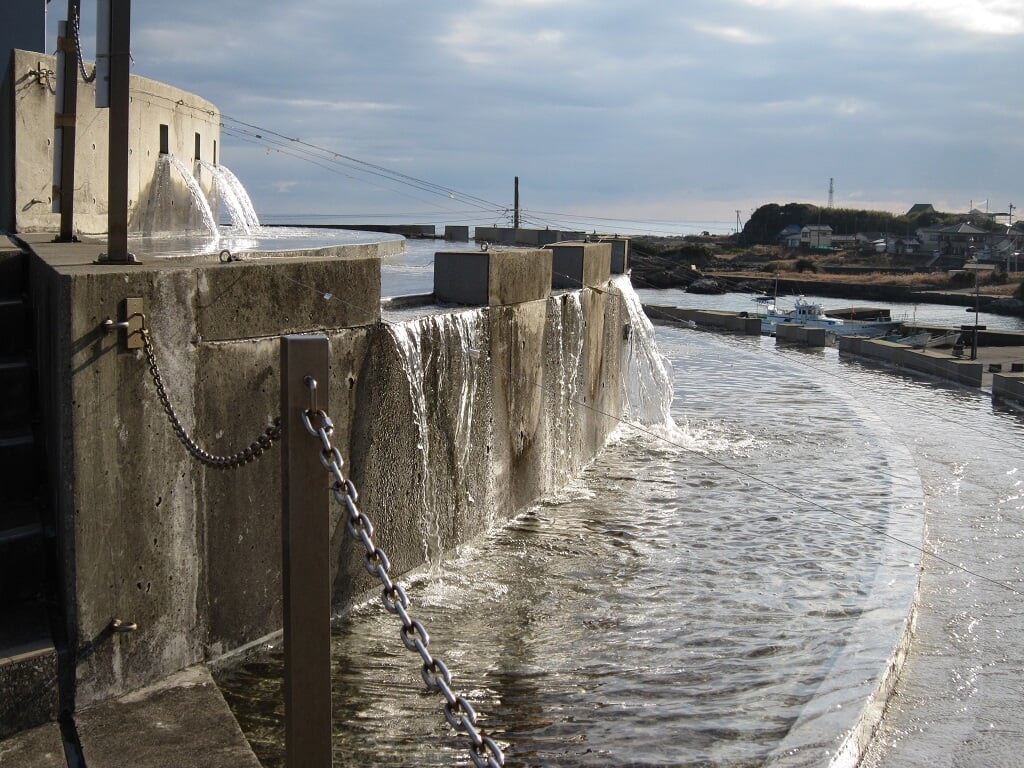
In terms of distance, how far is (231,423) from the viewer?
646cm

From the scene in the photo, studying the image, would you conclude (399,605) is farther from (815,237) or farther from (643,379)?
(815,237)

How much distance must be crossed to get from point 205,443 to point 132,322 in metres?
0.94

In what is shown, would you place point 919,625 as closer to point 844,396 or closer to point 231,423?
point 231,423

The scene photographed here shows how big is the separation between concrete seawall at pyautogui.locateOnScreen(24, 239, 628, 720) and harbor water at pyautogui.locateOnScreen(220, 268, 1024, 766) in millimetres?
547

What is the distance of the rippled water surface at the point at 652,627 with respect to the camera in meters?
5.94

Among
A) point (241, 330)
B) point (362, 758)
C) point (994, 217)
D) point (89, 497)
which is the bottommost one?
point (362, 758)

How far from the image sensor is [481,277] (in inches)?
415

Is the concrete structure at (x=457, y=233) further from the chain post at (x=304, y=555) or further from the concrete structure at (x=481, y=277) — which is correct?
the chain post at (x=304, y=555)

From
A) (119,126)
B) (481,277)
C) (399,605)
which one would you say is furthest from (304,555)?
(481,277)

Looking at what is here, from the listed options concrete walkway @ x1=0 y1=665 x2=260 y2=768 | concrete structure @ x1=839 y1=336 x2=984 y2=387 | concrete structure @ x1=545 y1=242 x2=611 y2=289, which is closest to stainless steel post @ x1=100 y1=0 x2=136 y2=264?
concrete walkway @ x1=0 y1=665 x2=260 y2=768

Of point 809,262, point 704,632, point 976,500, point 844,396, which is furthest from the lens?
point 809,262

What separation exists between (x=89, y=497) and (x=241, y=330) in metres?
1.50

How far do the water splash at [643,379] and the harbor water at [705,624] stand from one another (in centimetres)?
239

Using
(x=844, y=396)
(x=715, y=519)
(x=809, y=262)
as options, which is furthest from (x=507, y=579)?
(x=809, y=262)
